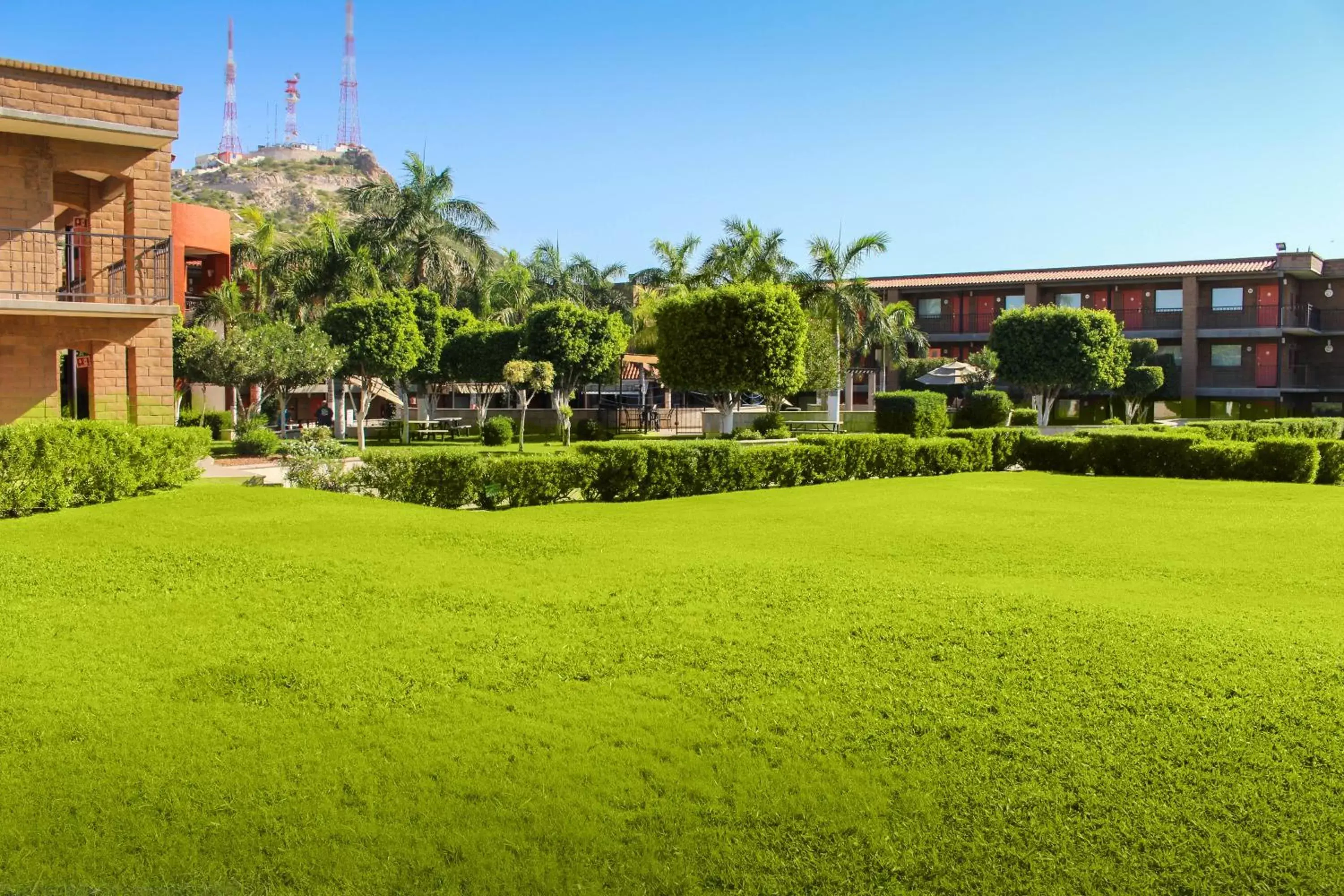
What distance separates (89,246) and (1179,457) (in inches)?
822

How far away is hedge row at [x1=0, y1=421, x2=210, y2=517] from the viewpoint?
12320 millimetres

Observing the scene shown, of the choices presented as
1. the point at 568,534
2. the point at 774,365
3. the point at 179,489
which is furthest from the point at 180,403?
the point at 568,534

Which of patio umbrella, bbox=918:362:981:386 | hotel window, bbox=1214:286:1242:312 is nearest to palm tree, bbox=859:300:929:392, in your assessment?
patio umbrella, bbox=918:362:981:386

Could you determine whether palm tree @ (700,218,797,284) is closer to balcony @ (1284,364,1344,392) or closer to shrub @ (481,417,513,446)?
shrub @ (481,417,513,446)

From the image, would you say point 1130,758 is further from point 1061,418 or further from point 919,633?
point 1061,418

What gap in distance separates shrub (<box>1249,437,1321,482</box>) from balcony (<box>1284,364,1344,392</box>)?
33.2 meters

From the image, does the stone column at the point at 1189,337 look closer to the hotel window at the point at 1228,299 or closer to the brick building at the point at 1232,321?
the brick building at the point at 1232,321

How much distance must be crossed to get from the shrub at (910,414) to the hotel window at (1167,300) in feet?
83.1

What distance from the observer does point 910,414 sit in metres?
31.1

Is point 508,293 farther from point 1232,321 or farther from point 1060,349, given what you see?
point 1232,321

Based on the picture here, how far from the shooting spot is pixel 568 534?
1184 centimetres

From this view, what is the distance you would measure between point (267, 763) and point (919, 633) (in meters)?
4.40

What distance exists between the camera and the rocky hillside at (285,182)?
4473 inches

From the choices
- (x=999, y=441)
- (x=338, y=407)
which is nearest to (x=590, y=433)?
(x=338, y=407)
